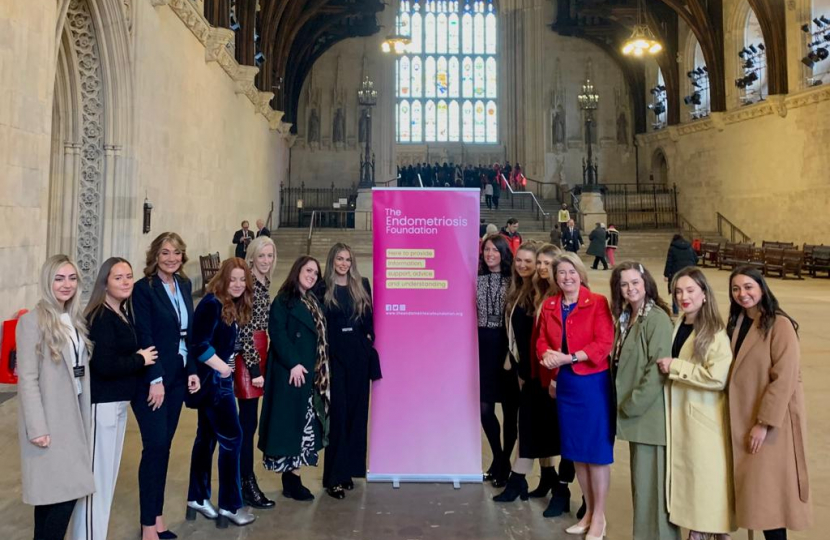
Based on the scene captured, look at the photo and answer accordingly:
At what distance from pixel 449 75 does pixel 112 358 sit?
29.0 m

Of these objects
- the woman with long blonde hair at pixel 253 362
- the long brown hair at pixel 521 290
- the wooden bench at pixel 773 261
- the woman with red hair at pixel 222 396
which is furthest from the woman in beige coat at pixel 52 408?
the wooden bench at pixel 773 261

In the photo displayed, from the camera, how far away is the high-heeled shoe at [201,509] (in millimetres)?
3227

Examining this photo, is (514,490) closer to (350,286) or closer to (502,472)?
(502,472)

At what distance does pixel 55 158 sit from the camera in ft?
25.6

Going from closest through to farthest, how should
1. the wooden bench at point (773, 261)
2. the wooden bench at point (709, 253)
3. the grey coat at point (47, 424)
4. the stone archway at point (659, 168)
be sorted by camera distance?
the grey coat at point (47, 424), the wooden bench at point (773, 261), the wooden bench at point (709, 253), the stone archway at point (659, 168)

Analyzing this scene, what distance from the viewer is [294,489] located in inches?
140

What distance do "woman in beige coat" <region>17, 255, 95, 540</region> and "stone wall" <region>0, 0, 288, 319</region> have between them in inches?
131

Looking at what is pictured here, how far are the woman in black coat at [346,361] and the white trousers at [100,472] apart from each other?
48.6 inches

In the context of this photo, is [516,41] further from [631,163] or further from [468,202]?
[468,202]

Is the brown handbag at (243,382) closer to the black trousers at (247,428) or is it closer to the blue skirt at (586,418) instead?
the black trousers at (247,428)

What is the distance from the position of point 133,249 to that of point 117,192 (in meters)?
0.84

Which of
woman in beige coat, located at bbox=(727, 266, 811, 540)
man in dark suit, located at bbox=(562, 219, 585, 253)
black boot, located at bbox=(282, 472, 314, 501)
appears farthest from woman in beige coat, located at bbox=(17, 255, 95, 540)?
man in dark suit, located at bbox=(562, 219, 585, 253)

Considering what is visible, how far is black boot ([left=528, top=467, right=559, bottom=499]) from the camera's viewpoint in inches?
139

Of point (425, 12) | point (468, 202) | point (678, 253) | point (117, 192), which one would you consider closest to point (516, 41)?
point (425, 12)
